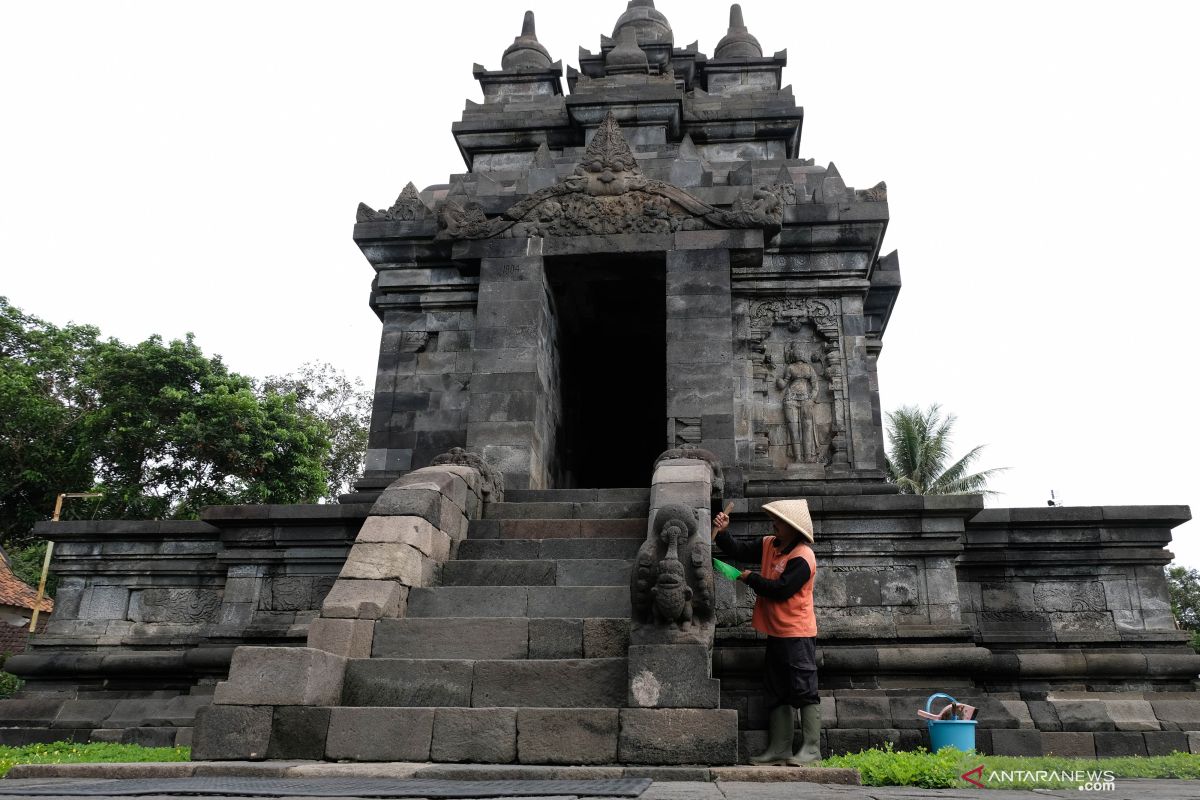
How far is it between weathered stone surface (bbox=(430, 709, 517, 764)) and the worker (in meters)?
1.65

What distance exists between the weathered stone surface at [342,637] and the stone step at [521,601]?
1.93 feet

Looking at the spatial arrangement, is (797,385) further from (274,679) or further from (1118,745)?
(274,679)

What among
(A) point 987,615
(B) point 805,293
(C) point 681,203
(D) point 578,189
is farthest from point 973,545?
(D) point 578,189

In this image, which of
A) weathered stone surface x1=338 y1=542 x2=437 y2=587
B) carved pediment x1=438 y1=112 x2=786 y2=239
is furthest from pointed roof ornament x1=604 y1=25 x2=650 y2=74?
weathered stone surface x1=338 y1=542 x2=437 y2=587

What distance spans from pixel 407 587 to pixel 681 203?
6.04 m

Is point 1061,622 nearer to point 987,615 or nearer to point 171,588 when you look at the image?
point 987,615

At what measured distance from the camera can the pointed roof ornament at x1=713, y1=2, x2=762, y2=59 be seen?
17500mm

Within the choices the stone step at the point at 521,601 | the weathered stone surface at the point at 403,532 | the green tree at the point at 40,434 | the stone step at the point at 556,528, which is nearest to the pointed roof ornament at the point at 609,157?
the stone step at the point at 556,528

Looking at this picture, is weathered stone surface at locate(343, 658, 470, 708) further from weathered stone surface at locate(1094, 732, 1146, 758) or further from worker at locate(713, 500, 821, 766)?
weathered stone surface at locate(1094, 732, 1146, 758)

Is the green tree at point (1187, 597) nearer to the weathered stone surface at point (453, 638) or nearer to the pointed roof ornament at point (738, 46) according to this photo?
the pointed roof ornament at point (738, 46)

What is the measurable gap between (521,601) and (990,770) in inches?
134

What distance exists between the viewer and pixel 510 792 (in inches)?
170

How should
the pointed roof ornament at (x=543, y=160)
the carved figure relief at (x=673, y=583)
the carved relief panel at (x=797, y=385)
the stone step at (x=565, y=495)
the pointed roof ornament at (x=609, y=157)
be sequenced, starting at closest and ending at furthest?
the carved figure relief at (x=673, y=583) → the stone step at (x=565, y=495) → the carved relief panel at (x=797, y=385) → the pointed roof ornament at (x=609, y=157) → the pointed roof ornament at (x=543, y=160)

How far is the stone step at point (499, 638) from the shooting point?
6609 millimetres
